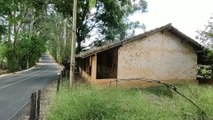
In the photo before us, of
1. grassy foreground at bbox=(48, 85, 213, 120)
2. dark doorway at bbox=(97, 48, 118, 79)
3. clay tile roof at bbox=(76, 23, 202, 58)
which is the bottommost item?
grassy foreground at bbox=(48, 85, 213, 120)

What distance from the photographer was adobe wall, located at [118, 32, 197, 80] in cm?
2411

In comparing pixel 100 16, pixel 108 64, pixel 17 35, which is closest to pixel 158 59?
pixel 108 64

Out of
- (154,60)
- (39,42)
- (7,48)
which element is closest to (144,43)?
(154,60)

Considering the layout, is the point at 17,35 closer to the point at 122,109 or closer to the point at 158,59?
the point at 158,59

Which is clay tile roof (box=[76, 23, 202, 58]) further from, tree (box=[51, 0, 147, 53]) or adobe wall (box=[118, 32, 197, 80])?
tree (box=[51, 0, 147, 53])

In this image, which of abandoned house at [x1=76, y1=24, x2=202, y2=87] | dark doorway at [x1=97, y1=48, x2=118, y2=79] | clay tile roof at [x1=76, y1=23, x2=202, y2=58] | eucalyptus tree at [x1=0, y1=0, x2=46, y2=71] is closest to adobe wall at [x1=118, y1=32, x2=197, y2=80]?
abandoned house at [x1=76, y1=24, x2=202, y2=87]

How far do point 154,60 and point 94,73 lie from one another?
4.47m

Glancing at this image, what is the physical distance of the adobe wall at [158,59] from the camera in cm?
2411

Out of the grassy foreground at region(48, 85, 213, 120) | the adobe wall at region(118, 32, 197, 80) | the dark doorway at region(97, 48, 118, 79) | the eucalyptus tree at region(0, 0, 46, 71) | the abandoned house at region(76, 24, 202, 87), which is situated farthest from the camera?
the eucalyptus tree at region(0, 0, 46, 71)

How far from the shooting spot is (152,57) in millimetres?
24844

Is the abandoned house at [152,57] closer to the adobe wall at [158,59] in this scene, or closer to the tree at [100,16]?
the adobe wall at [158,59]

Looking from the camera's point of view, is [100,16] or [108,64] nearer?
[108,64]

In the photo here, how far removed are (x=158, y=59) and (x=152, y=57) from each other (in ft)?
1.85

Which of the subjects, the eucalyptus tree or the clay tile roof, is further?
the eucalyptus tree
